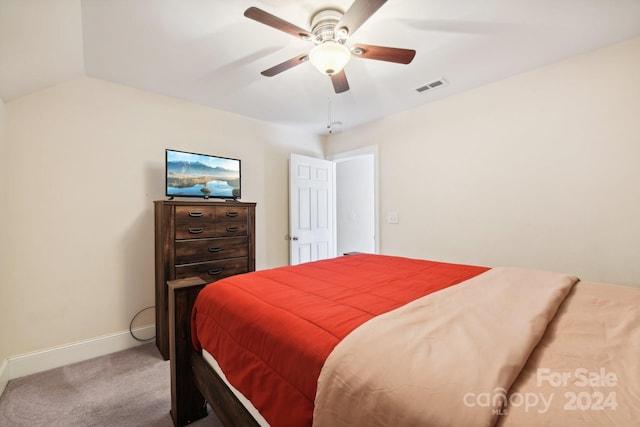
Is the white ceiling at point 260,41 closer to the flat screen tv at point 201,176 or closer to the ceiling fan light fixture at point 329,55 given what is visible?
the ceiling fan light fixture at point 329,55

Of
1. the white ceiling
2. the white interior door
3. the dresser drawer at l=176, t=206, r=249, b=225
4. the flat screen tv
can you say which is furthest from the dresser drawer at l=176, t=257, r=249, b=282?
the white ceiling

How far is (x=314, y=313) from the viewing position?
1.00 metres

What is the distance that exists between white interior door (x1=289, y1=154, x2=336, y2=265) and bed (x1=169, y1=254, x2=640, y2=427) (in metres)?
Result: 2.10

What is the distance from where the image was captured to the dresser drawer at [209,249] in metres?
2.33

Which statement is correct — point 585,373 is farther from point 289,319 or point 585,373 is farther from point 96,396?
point 96,396

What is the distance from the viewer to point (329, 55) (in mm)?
1534

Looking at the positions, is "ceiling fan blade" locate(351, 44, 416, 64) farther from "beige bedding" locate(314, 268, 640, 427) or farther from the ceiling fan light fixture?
"beige bedding" locate(314, 268, 640, 427)

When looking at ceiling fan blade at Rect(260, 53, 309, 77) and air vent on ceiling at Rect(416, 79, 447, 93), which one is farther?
air vent on ceiling at Rect(416, 79, 447, 93)

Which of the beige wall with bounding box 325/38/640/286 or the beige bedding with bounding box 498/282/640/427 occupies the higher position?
the beige wall with bounding box 325/38/640/286

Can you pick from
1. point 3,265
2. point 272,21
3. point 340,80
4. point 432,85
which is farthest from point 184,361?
point 432,85

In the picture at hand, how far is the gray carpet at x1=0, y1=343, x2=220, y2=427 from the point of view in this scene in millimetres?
1581

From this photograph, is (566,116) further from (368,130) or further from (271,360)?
(271,360)

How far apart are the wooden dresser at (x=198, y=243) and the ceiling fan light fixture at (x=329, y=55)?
5.22 ft

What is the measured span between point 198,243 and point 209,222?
0.21 m
